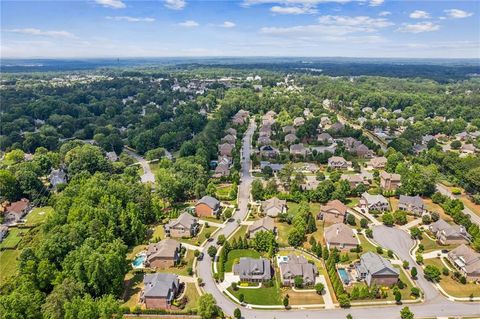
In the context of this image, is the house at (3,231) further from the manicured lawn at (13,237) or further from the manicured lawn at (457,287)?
the manicured lawn at (457,287)

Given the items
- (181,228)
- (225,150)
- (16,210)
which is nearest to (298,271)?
(181,228)

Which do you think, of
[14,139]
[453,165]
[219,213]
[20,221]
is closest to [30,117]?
[14,139]

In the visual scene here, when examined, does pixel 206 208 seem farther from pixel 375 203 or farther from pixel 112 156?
pixel 112 156

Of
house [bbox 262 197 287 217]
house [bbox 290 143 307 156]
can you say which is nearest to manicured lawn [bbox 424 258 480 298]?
house [bbox 262 197 287 217]

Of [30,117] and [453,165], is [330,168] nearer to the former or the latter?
[453,165]

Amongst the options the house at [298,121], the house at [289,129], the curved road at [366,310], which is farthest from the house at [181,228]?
the house at [298,121]

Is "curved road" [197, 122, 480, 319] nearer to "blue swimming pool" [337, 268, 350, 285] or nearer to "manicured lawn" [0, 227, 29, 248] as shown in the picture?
"blue swimming pool" [337, 268, 350, 285]
